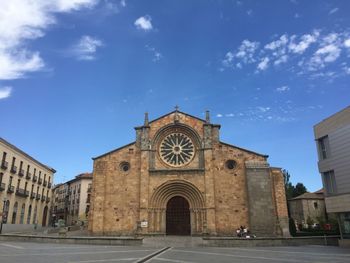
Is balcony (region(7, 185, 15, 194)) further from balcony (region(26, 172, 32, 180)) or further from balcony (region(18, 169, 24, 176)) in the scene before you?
balcony (region(26, 172, 32, 180))

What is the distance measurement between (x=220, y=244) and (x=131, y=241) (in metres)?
5.43

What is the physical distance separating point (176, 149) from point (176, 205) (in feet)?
15.9

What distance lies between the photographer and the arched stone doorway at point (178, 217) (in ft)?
86.2

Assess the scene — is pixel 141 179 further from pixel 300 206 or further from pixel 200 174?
pixel 300 206

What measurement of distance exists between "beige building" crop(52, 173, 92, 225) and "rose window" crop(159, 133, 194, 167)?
24.6 meters

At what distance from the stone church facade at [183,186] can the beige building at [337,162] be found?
17.8 ft

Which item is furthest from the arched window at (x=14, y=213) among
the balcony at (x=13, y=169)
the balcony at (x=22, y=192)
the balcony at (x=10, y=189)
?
the balcony at (x=13, y=169)

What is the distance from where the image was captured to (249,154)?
2617cm

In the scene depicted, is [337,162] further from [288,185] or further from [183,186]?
[288,185]

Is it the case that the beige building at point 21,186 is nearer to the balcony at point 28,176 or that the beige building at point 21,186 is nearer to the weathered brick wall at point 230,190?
the balcony at point 28,176

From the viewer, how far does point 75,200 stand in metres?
52.9

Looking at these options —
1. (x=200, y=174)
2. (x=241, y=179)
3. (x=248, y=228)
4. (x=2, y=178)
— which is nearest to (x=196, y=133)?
(x=200, y=174)

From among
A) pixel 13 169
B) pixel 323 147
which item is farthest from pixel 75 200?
pixel 323 147

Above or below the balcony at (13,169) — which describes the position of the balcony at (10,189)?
below
